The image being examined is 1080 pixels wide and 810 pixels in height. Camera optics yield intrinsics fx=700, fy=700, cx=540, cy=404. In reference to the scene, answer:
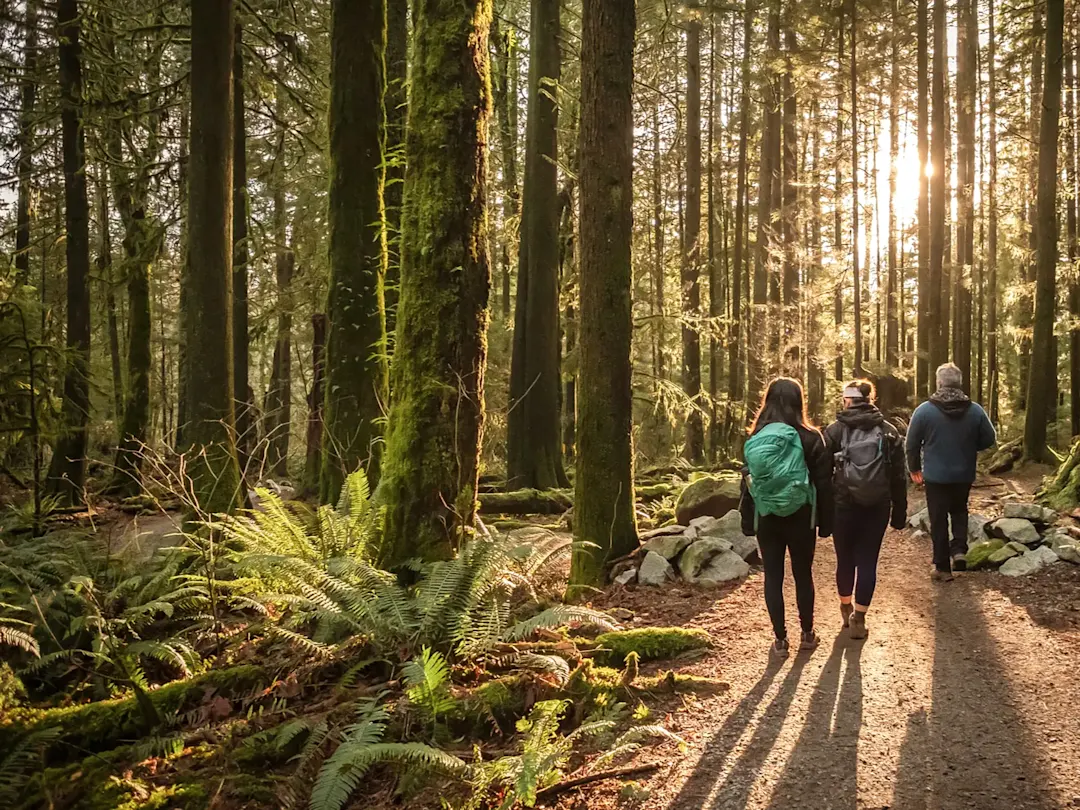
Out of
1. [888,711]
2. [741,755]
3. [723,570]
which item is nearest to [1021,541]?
[723,570]

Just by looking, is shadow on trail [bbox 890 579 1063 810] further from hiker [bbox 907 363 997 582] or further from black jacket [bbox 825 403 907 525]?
hiker [bbox 907 363 997 582]

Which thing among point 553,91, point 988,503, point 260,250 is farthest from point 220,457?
point 988,503

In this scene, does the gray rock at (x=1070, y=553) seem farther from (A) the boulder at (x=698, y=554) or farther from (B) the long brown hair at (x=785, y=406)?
(B) the long brown hair at (x=785, y=406)

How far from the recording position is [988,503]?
11.1 meters

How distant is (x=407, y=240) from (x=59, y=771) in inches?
166

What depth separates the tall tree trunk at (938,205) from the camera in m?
16.0

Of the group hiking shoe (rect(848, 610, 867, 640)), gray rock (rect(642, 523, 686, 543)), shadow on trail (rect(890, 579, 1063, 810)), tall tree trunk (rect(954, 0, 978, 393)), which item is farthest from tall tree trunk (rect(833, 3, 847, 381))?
shadow on trail (rect(890, 579, 1063, 810))

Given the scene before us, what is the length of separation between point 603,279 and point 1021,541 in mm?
5365

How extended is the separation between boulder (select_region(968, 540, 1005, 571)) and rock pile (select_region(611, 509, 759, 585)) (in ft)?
7.28

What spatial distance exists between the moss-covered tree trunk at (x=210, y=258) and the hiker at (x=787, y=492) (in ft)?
17.9

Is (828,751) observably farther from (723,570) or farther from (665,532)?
(665,532)

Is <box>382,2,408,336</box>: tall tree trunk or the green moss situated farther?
<box>382,2,408,336</box>: tall tree trunk

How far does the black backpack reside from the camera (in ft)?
17.6

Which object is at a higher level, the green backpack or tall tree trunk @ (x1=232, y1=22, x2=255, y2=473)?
tall tree trunk @ (x1=232, y1=22, x2=255, y2=473)
